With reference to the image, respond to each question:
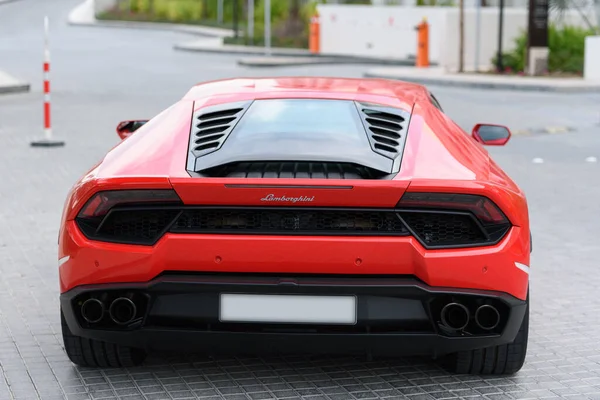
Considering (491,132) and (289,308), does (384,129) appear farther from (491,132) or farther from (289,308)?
(491,132)

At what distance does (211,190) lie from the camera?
5.00 metres

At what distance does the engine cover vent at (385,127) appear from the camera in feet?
17.8

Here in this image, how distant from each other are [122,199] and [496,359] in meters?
1.75

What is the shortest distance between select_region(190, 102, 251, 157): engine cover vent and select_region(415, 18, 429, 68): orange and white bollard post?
1136 inches

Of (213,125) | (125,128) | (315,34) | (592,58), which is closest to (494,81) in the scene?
(592,58)

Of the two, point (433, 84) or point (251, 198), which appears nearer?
point (251, 198)

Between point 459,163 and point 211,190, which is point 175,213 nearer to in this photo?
point 211,190

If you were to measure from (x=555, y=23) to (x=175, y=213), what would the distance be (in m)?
29.8

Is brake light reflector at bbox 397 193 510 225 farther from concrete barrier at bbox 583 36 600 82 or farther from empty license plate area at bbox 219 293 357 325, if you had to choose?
concrete barrier at bbox 583 36 600 82

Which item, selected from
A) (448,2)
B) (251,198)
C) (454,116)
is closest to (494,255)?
(251,198)

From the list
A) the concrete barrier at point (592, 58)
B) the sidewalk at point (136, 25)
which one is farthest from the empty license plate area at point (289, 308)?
the sidewalk at point (136, 25)

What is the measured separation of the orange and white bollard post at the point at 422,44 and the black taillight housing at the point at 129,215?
29.7m

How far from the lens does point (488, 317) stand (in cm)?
519

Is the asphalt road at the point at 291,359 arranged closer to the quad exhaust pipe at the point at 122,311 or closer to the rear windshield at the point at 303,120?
the quad exhaust pipe at the point at 122,311
